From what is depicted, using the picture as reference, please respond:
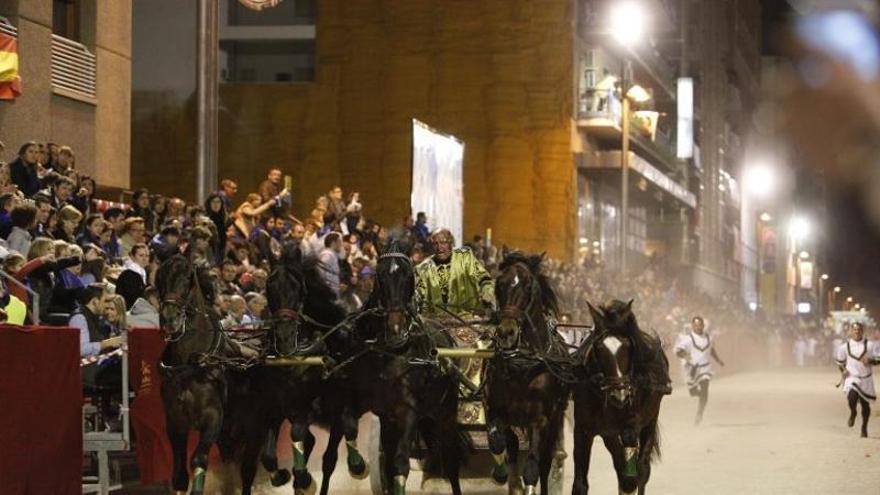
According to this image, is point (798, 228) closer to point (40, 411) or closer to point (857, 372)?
point (857, 372)

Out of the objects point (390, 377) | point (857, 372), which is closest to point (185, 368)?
point (390, 377)

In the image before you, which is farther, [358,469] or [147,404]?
[147,404]

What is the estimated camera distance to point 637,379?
46.8 feet

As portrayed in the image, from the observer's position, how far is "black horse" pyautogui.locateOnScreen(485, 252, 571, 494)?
14.0 metres

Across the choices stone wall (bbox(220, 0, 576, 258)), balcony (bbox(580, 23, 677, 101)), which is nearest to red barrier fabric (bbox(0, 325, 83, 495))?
balcony (bbox(580, 23, 677, 101))

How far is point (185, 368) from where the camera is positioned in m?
13.5

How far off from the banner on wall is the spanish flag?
10.1 metres

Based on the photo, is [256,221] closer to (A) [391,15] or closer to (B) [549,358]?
(B) [549,358]

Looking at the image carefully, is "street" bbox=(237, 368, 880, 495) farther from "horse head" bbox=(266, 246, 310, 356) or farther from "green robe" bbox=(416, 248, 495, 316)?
"horse head" bbox=(266, 246, 310, 356)

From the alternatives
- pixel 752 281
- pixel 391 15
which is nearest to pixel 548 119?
pixel 391 15

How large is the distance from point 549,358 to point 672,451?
10.5 meters

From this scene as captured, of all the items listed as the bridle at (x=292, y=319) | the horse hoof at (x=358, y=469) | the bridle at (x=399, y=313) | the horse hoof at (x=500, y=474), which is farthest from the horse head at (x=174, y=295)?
the horse hoof at (x=500, y=474)

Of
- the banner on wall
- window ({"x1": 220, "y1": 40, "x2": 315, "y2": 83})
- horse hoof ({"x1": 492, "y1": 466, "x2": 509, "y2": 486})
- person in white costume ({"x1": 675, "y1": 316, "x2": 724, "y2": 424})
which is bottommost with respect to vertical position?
horse hoof ({"x1": 492, "y1": 466, "x2": 509, "y2": 486})

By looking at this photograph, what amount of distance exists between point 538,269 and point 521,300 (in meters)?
0.63
